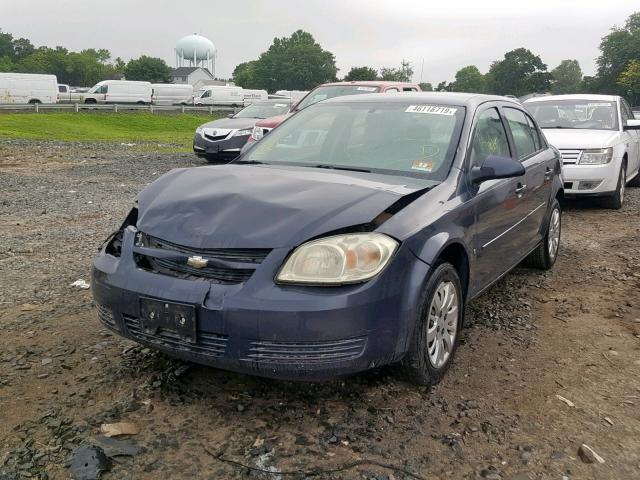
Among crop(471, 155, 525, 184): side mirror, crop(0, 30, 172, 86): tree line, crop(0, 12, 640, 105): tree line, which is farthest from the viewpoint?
crop(0, 30, 172, 86): tree line

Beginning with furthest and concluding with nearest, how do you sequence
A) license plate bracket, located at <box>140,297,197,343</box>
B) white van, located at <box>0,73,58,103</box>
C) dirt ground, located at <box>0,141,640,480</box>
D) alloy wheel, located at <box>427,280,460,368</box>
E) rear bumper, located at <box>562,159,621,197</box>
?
1. white van, located at <box>0,73,58,103</box>
2. rear bumper, located at <box>562,159,621,197</box>
3. alloy wheel, located at <box>427,280,460,368</box>
4. license plate bracket, located at <box>140,297,197,343</box>
5. dirt ground, located at <box>0,141,640,480</box>

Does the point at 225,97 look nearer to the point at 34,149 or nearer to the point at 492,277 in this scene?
the point at 34,149

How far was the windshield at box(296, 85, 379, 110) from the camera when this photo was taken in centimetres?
1100

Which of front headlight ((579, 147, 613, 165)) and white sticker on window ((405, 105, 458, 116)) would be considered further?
front headlight ((579, 147, 613, 165))

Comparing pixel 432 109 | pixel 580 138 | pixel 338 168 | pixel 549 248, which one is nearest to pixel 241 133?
pixel 580 138

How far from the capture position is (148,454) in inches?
105

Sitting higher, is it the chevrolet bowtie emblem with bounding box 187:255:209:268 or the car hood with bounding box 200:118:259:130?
the car hood with bounding box 200:118:259:130

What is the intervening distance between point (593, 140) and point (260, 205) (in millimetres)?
6991

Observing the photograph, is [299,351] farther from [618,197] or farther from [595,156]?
[618,197]

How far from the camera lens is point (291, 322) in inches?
104

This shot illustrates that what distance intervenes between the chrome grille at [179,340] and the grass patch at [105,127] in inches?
665

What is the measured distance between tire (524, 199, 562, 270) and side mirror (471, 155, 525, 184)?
192 cm

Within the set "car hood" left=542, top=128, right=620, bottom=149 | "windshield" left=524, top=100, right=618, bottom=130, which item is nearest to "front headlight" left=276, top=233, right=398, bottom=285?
"car hood" left=542, top=128, right=620, bottom=149

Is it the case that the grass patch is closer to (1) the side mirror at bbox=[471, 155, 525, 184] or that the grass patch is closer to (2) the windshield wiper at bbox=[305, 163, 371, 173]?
(2) the windshield wiper at bbox=[305, 163, 371, 173]
